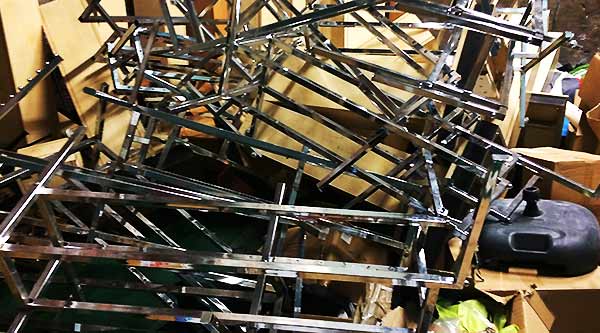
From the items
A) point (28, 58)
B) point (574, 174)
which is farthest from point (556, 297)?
point (28, 58)

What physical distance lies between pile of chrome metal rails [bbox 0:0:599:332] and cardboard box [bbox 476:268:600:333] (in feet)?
0.44

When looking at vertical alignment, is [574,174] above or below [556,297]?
above

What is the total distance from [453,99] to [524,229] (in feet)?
2.48

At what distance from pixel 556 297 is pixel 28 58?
7.44ft

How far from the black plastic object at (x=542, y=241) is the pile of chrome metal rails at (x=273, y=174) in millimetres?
80

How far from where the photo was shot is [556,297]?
1.69 metres

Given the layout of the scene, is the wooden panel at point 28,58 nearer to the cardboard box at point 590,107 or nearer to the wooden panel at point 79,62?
Answer: the wooden panel at point 79,62

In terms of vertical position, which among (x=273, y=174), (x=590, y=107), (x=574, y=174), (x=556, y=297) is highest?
(x=590, y=107)

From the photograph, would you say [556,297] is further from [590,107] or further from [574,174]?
[590,107]

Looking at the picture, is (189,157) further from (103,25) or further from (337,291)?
(337,291)

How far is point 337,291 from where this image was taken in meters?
1.80

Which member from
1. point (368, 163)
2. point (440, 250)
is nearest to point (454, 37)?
point (368, 163)

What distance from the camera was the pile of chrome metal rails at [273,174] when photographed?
46.6 inches

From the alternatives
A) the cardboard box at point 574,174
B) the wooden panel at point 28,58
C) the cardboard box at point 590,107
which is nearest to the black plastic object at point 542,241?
the cardboard box at point 574,174
